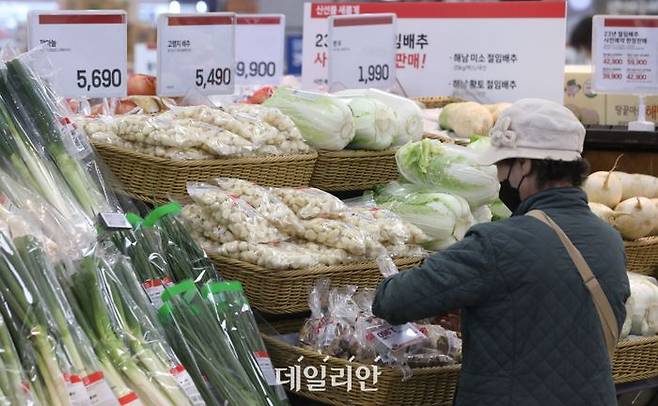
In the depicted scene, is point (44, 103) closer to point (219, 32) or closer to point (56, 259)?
point (56, 259)

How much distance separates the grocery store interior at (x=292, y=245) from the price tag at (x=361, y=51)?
0.06ft

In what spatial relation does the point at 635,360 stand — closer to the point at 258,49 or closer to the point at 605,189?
the point at 605,189

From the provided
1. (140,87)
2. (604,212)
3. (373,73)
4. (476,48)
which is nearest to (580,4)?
(476,48)

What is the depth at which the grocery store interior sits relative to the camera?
2553mm

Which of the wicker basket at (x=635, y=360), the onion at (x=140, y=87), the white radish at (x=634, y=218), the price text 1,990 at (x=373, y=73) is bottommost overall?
the wicker basket at (x=635, y=360)

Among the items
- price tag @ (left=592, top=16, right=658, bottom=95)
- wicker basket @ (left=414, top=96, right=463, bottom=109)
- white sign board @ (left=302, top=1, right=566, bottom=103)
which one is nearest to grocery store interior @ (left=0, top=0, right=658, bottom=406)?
price tag @ (left=592, top=16, right=658, bottom=95)

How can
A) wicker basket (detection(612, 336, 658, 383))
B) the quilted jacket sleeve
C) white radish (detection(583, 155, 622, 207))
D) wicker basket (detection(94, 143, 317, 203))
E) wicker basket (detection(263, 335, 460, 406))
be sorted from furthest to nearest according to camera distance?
1. white radish (detection(583, 155, 622, 207))
2. wicker basket (detection(612, 336, 658, 383))
3. wicker basket (detection(94, 143, 317, 203))
4. wicker basket (detection(263, 335, 460, 406))
5. the quilted jacket sleeve

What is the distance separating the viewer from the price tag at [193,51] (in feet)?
13.5

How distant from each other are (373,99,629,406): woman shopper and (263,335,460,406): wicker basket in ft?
0.67

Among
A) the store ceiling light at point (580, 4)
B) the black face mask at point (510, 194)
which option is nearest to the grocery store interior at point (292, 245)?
the black face mask at point (510, 194)

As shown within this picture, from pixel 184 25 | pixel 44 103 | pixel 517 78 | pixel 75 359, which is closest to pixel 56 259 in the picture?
pixel 75 359

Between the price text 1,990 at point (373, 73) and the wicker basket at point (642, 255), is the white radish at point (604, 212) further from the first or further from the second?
the price text 1,990 at point (373, 73)

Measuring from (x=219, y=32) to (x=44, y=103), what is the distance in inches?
48.4

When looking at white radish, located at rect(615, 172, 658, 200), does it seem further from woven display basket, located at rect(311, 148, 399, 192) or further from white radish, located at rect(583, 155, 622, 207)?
woven display basket, located at rect(311, 148, 399, 192)
